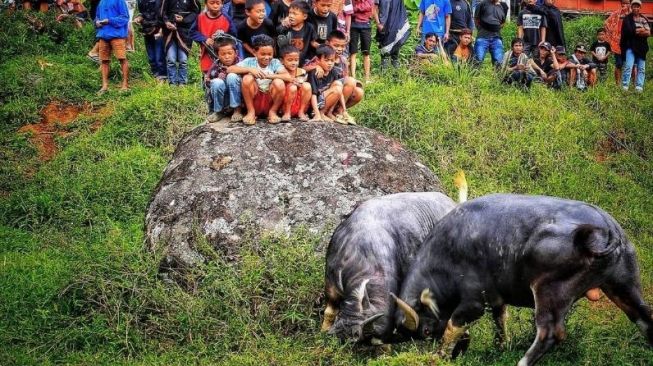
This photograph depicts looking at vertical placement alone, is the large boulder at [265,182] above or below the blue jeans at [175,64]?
below

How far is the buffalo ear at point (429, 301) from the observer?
Result: 25.5 feet

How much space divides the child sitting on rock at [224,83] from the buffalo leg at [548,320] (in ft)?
14.2

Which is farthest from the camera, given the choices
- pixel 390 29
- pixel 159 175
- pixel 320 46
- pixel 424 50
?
pixel 424 50

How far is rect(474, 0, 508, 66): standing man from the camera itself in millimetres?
15594

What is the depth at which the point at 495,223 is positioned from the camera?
24.2 feet

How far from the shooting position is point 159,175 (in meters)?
12.0

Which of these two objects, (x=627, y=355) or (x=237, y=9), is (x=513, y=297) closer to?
(x=627, y=355)

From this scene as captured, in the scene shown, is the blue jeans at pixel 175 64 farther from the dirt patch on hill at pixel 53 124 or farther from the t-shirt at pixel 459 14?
the t-shirt at pixel 459 14

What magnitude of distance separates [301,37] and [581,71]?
244 inches

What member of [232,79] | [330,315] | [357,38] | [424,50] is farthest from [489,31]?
[330,315]

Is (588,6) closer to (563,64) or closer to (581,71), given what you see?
(581,71)

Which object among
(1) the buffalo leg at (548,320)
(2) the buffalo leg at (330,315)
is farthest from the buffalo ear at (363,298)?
(1) the buffalo leg at (548,320)

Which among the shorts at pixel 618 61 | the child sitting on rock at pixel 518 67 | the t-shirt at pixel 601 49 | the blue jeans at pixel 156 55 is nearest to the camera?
the blue jeans at pixel 156 55

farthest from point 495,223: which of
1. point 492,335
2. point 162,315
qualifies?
point 162,315
